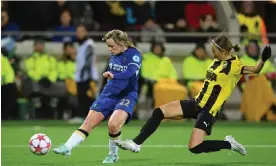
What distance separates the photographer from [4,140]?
15.1 m

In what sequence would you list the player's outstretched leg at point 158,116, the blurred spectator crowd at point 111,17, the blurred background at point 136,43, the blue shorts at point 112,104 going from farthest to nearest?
the blurred spectator crowd at point 111,17 < the blurred background at point 136,43 < the blue shorts at point 112,104 < the player's outstretched leg at point 158,116

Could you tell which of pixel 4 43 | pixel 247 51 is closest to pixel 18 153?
pixel 4 43

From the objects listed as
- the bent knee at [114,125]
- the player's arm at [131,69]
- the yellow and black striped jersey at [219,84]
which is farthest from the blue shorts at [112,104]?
the yellow and black striped jersey at [219,84]

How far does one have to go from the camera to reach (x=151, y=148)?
13.7 metres

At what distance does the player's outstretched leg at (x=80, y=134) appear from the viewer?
34.9 feet

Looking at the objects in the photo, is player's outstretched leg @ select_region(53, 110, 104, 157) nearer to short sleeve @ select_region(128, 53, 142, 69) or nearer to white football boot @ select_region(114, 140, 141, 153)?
white football boot @ select_region(114, 140, 141, 153)

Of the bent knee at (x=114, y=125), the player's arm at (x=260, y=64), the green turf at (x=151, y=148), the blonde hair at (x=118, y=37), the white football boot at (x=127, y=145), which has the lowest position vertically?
the green turf at (x=151, y=148)

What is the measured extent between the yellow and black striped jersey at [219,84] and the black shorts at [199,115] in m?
0.07

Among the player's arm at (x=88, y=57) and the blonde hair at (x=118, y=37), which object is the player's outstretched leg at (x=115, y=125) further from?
the player's arm at (x=88, y=57)

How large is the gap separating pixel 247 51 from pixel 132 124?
12.4ft

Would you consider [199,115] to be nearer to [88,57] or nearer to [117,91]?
[117,91]

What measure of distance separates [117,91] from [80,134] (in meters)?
0.84

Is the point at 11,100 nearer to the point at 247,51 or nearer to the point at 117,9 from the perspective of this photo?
the point at 117,9

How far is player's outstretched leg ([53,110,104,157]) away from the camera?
10.6 metres
